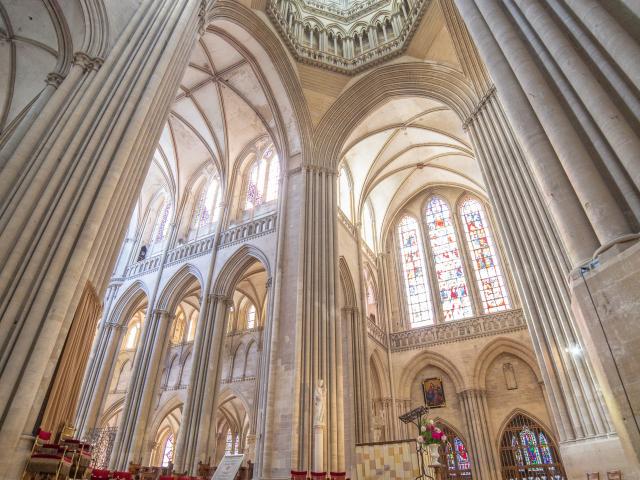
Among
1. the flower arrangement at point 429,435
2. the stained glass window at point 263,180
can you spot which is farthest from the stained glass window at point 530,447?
the stained glass window at point 263,180

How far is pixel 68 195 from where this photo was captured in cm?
477

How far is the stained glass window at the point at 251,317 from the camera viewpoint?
18516mm

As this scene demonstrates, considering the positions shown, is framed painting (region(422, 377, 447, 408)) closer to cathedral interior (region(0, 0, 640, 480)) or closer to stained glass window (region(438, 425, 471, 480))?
cathedral interior (region(0, 0, 640, 480))

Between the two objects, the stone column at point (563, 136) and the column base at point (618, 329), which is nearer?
the column base at point (618, 329)

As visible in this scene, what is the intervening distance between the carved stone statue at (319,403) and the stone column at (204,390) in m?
3.87

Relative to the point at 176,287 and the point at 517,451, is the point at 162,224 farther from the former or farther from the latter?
the point at 517,451

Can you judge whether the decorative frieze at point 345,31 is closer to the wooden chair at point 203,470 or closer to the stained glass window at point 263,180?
the stained glass window at point 263,180

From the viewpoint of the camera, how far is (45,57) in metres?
7.78

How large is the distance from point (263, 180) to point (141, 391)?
863 cm

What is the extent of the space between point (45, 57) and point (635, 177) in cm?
955

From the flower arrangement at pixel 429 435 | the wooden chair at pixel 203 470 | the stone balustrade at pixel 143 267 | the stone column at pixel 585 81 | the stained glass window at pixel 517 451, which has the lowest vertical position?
the wooden chair at pixel 203 470

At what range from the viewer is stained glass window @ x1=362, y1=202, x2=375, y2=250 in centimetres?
1880

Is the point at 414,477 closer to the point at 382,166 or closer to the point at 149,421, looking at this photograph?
the point at 149,421

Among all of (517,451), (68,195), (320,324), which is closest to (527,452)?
(517,451)
